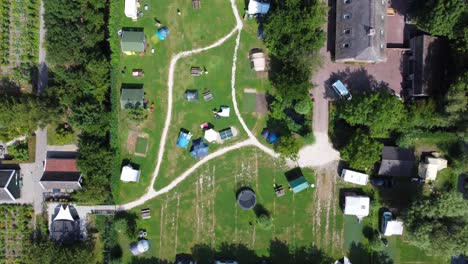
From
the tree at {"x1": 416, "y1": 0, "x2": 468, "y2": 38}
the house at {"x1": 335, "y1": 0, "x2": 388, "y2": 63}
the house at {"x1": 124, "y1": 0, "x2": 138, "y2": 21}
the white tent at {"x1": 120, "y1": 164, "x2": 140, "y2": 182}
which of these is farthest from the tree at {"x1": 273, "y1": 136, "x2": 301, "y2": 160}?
the house at {"x1": 124, "y1": 0, "x2": 138, "y2": 21}

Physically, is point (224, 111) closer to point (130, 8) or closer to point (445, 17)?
point (130, 8)

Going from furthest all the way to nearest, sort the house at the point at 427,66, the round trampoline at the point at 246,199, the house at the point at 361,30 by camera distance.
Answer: the round trampoline at the point at 246,199
the house at the point at 427,66
the house at the point at 361,30

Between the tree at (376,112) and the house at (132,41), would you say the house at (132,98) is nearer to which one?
the house at (132,41)

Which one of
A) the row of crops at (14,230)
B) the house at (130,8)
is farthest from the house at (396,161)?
the row of crops at (14,230)

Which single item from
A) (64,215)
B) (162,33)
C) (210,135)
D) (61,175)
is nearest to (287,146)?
(210,135)

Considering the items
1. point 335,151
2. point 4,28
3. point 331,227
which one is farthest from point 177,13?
point 331,227
